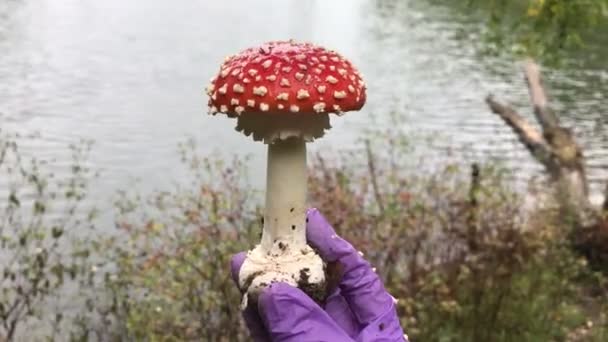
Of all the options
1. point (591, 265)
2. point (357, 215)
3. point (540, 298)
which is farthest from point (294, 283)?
point (591, 265)

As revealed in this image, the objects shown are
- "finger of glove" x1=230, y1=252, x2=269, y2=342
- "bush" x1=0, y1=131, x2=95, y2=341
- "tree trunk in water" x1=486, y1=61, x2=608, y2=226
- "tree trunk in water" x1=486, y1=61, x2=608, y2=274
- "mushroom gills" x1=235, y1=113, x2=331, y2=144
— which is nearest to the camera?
"mushroom gills" x1=235, y1=113, x2=331, y2=144

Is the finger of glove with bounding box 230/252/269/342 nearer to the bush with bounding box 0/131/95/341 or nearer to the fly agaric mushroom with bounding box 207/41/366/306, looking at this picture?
the fly agaric mushroom with bounding box 207/41/366/306

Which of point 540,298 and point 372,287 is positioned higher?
point 372,287

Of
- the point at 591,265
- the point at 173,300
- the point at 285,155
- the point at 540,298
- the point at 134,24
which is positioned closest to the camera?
the point at 285,155

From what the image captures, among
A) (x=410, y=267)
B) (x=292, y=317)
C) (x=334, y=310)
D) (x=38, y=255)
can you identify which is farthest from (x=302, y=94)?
(x=410, y=267)

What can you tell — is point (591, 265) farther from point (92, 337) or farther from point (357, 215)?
point (92, 337)

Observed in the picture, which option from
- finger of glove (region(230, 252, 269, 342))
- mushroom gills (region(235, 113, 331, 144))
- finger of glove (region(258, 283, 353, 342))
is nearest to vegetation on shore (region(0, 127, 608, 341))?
finger of glove (region(230, 252, 269, 342))

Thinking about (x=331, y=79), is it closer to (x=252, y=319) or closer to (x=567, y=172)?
(x=252, y=319)
